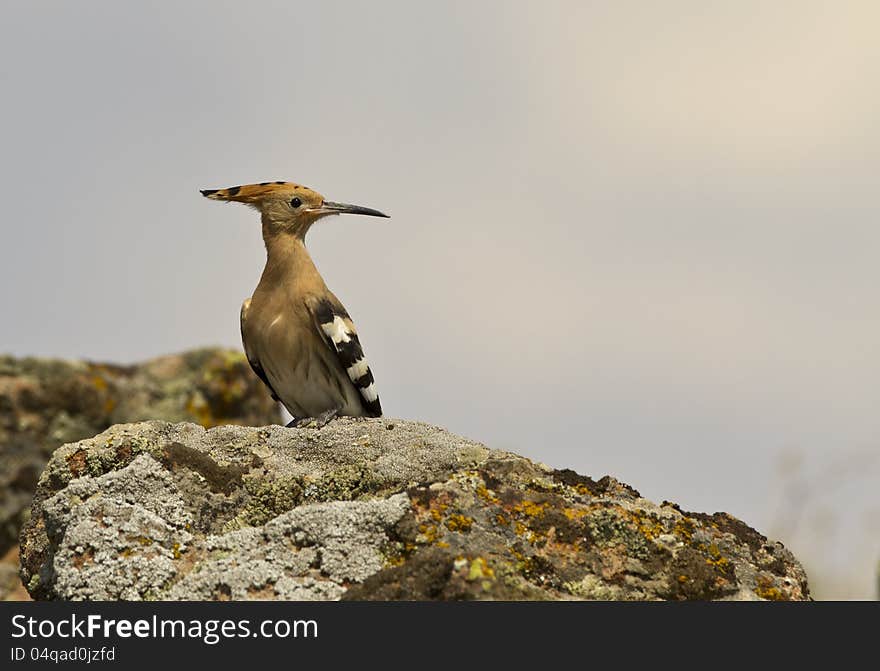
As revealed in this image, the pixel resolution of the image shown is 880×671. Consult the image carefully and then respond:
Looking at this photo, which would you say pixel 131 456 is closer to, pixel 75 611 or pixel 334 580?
pixel 75 611

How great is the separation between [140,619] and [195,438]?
168 cm

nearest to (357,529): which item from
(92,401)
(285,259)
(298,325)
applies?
(298,325)

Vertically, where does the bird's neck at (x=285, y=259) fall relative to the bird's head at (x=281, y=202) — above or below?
below

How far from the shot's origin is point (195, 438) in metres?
6.78

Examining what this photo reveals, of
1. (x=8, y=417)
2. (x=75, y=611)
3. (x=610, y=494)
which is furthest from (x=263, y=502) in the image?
(x=8, y=417)

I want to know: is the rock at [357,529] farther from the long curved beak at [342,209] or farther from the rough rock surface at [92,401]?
the rough rock surface at [92,401]

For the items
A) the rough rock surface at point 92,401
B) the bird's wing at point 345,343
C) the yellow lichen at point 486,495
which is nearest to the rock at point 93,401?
the rough rock surface at point 92,401

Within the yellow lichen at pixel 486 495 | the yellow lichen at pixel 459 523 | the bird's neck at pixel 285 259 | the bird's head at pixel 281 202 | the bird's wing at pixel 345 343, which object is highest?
the bird's head at pixel 281 202

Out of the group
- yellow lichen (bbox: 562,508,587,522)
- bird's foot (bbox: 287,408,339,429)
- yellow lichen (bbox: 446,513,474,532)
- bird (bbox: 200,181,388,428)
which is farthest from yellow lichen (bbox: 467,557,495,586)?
bird (bbox: 200,181,388,428)

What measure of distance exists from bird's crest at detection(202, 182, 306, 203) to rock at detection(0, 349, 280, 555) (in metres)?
4.53

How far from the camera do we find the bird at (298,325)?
348 inches

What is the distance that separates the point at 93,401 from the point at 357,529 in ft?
26.4

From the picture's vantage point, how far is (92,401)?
42.4 ft

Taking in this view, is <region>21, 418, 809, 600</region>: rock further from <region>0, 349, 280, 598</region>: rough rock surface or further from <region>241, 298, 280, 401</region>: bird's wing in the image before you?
<region>0, 349, 280, 598</region>: rough rock surface
